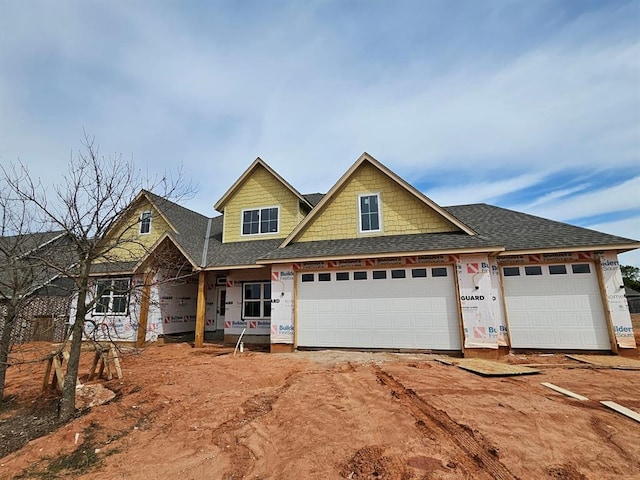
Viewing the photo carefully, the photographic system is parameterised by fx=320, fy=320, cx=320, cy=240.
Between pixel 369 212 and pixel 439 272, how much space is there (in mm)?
3373

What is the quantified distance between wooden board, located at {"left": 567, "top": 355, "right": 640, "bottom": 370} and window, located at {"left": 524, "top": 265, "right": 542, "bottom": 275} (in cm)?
251

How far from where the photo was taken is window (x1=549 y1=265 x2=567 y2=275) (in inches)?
390

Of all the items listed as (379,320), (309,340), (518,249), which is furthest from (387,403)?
(518,249)

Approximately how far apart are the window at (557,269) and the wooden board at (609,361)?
2438mm

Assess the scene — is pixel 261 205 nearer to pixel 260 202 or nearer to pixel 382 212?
pixel 260 202

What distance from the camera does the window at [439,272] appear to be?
10219 mm

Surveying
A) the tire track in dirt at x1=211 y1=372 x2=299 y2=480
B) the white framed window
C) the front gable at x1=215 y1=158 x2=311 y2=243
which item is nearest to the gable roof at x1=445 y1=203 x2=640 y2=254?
the white framed window

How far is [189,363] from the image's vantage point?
30.8 ft

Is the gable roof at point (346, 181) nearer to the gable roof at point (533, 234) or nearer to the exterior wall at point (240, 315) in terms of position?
the gable roof at point (533, 234)

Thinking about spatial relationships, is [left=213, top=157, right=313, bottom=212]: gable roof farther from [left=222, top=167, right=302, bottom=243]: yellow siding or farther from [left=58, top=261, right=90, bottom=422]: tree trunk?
[left=58, top=261, right=90, bottom=422]: tree trunk

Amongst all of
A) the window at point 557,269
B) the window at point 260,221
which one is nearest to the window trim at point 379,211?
the window at point 260,221

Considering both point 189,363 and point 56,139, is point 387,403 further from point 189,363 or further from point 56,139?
point 56,139

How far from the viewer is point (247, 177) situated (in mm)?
15148


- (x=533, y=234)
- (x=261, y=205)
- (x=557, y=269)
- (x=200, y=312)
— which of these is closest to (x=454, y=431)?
(x=557, y=269)
